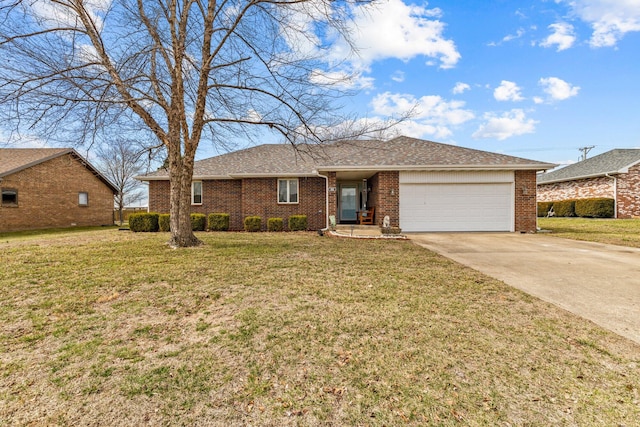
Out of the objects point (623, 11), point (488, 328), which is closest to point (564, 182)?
point (623, 11)

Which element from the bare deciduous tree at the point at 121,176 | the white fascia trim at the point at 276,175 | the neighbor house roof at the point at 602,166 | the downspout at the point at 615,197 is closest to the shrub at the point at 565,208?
the neighbor house roof at the point at 602,166

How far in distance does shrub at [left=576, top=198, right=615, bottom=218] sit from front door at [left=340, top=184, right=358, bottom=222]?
1514 cm

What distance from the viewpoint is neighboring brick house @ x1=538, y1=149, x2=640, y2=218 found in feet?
57.6

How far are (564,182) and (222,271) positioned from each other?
26.8 meters

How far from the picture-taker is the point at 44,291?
4.29 metres

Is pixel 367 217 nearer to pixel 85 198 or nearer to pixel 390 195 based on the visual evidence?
pixel 390 195

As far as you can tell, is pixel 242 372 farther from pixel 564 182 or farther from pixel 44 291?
pixel 564 182

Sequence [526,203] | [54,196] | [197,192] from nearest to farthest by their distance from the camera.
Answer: [526,203], [197,192], [54,196]

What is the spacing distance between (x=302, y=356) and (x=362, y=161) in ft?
35.5

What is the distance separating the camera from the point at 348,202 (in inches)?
646

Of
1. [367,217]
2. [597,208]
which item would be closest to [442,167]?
[367,217]

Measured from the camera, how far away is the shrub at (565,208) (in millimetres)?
20241

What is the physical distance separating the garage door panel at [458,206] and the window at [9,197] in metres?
20.3

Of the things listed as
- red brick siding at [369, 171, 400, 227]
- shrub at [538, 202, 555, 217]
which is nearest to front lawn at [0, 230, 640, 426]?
red brick siding at [369, 171, 400, 227]
